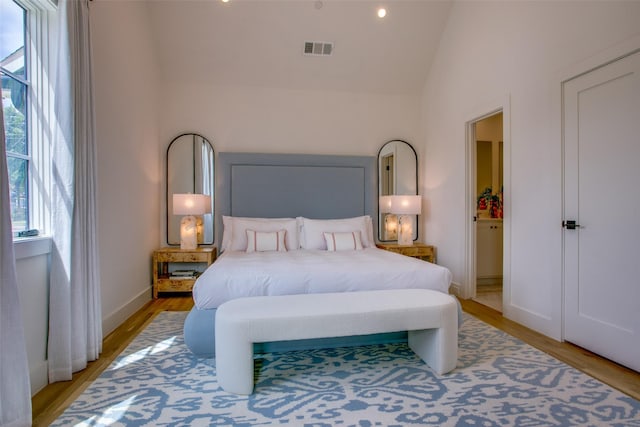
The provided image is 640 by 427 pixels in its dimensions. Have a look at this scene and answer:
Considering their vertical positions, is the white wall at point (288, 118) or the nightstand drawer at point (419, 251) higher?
the white wall at point (288, 118)

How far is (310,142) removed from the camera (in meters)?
4.83

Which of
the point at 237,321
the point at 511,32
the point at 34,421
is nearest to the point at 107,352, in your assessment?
the point at 34,421

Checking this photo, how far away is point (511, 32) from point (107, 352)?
4.42m

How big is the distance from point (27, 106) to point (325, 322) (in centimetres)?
228

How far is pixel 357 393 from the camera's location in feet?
6.55

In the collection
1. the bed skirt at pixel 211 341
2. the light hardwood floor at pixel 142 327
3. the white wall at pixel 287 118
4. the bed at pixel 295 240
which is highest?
the white wall at pixel 287 118

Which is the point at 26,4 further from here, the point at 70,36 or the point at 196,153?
the point at 196,153

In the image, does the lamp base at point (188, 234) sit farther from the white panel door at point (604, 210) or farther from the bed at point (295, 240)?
the white panel door at point (604, 210)

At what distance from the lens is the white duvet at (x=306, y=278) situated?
2.47m

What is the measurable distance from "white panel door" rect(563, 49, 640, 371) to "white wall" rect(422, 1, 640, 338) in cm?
12

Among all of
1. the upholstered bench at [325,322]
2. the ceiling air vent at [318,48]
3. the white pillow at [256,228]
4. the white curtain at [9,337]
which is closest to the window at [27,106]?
the white curtain at [9,337]

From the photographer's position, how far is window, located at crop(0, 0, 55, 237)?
6.77 feet

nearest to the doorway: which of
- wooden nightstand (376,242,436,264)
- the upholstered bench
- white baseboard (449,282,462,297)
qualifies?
white baseboard (449,282,462,297)

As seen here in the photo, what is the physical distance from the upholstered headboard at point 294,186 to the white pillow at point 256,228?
36cm
